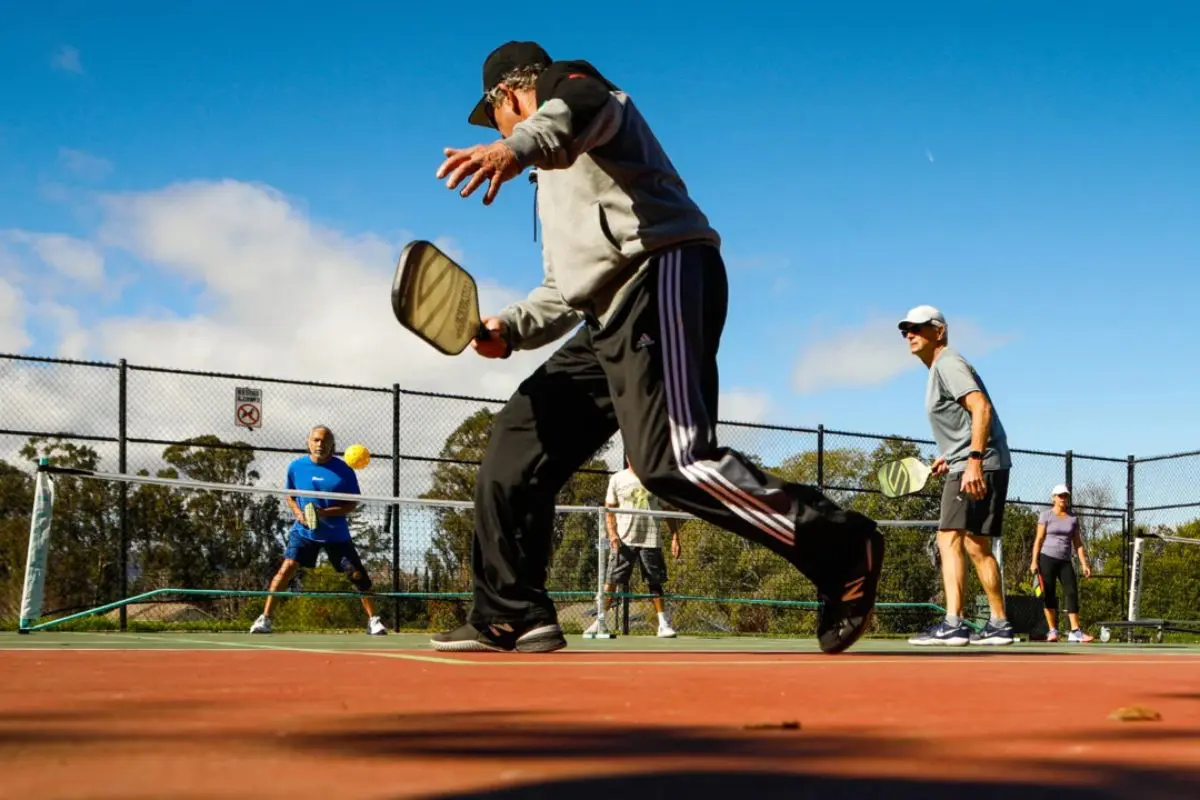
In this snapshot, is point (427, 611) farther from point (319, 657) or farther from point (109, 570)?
point (319, 657)

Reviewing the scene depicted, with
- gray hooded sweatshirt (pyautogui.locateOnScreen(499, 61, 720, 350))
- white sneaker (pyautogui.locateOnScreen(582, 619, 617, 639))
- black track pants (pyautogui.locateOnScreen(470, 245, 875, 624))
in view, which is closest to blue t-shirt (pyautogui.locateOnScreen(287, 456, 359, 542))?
A: white sneaker (pyautogui.locateOnScreen(582, 619, 617, 639))

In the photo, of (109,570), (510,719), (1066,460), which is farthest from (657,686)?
(1066,460)

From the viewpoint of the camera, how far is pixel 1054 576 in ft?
48.4

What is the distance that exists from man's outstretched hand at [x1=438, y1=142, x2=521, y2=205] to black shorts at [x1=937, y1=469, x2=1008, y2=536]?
5.02 meters

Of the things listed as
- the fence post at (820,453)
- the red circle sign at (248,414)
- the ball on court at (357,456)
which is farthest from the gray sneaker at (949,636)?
the fence post at (820,453)

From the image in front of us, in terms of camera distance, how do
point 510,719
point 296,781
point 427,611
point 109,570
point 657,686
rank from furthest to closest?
point 427,611, point 109,570, point 657,686, point 510,719, point 296,781

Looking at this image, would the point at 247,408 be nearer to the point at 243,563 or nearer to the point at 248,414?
the point at 248,414

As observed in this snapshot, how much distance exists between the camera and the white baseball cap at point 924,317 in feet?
26.8

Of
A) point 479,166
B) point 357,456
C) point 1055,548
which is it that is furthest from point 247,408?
point 479,166

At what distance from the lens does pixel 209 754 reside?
1754mm

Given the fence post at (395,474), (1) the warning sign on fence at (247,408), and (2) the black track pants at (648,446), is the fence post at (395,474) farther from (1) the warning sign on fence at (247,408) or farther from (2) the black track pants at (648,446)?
(2) the black track pants at (648,446)

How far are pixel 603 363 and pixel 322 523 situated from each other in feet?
24.9

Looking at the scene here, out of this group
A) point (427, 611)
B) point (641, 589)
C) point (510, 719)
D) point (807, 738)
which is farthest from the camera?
point (641, 589)

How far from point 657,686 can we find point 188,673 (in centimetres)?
121
